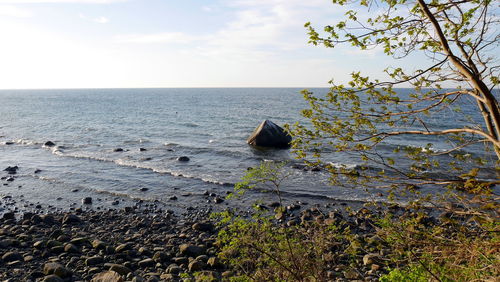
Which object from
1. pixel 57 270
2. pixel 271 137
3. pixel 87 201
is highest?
pixel 271 137

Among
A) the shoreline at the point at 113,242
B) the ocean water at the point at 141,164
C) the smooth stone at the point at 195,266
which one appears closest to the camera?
the shoreline at the point at 113,242

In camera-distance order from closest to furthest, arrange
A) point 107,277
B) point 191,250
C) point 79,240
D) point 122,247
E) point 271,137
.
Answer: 1. point 107,277
2. point 191,250
3. point 122,247
4. point 79,240
5. point 271,137

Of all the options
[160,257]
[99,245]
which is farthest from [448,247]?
[99,245]

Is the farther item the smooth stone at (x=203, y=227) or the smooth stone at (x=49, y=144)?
the smooth stone at (x=49, y=144)

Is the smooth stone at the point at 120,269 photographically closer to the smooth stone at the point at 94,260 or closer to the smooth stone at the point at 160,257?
the smooth stone at the point at 94,260

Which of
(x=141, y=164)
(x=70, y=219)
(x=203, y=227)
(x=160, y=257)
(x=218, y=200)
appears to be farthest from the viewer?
(x=141, y=164)

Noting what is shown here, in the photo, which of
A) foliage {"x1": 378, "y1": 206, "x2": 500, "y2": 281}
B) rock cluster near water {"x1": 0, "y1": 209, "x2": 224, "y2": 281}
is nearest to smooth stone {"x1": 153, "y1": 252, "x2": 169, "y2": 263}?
rock cluster near water {"x1": 0, "y1": 209, "x2": 224, "y2": 281}

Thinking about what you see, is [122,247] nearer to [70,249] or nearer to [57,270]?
[70,249]

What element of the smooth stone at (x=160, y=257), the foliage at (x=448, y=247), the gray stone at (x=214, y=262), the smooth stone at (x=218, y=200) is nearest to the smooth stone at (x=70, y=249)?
the smooth stone at (x=160, y=257)

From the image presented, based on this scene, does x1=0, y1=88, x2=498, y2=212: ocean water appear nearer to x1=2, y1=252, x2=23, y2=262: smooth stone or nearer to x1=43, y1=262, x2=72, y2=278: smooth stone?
x1=2, y1=252, x2=23, y2=262: smooth stone

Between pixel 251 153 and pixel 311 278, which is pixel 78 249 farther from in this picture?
pixel 251 153

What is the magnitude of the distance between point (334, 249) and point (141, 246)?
6685 mm

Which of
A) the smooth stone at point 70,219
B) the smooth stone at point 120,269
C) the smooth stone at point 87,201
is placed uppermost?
the smooth stone at point 120,269

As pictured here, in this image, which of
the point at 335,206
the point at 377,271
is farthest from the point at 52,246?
the point at 335,206
